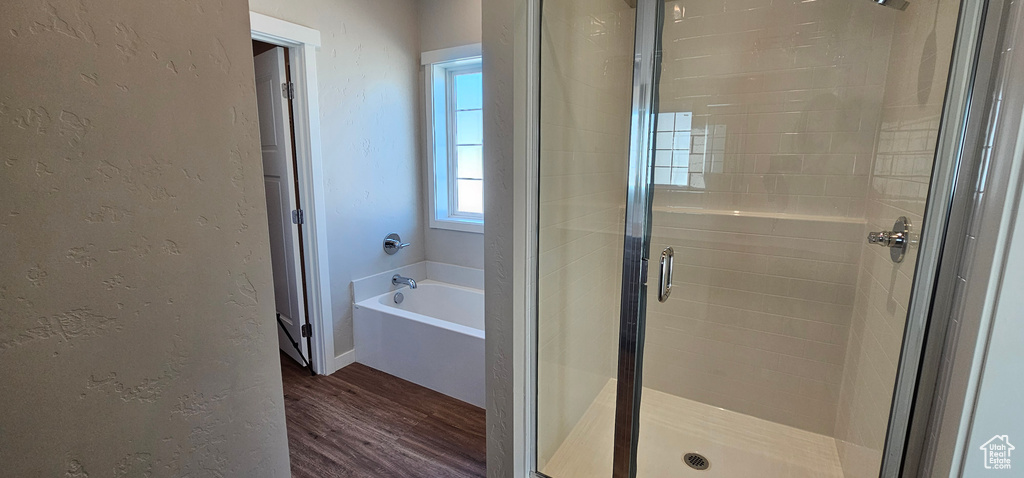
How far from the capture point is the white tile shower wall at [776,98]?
5.94ft

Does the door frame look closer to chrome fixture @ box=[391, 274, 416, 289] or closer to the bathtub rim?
the bathtub rim

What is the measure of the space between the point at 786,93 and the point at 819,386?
4.14 ft

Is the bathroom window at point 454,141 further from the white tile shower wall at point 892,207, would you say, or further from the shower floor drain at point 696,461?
the white tile shower wall at point 892,207

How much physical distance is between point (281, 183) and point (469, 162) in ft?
3.88

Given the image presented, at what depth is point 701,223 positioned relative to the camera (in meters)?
2.13

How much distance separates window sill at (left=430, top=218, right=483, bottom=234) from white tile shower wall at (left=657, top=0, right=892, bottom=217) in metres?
1.29

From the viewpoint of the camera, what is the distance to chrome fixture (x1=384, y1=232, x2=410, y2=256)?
3.03 meters

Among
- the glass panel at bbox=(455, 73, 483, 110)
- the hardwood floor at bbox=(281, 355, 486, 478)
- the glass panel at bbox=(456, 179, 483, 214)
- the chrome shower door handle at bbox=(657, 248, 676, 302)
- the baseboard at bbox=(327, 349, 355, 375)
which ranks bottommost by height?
the hardwood floor at bbox=(281, 355, 486, 478)

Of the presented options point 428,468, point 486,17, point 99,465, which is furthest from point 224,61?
point 428,468

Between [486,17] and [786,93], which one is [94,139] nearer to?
[486,17]

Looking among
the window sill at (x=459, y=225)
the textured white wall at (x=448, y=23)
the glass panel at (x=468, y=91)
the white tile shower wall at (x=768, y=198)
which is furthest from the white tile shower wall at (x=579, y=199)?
the glass panel at (x=468, y=91)

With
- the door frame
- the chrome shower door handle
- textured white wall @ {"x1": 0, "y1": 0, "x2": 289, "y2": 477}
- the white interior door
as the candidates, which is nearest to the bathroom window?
the door frame

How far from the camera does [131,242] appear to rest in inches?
25.2

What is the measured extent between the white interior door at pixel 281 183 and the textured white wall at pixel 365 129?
0.19 metres
